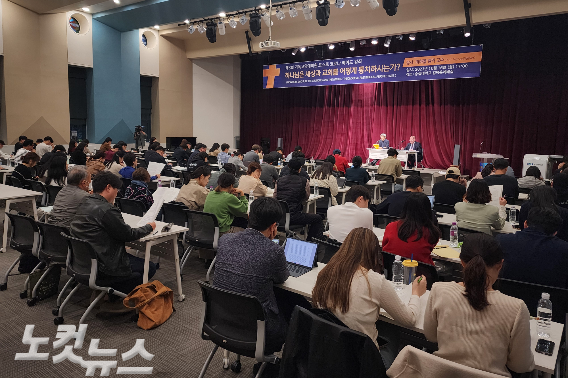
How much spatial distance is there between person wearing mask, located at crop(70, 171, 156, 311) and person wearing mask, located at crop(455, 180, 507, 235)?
9.60 feet

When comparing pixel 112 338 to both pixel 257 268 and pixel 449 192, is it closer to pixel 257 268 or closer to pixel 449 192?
pixel 257 268

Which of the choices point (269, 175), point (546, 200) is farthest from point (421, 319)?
point (269, 175)

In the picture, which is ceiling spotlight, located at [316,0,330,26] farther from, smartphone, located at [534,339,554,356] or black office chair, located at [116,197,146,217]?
smartphone, located at [534,339,554,356]

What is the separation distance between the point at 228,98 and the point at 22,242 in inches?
528

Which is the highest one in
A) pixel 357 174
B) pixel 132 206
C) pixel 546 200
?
pixel 546 200

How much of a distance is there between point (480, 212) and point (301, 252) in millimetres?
1966

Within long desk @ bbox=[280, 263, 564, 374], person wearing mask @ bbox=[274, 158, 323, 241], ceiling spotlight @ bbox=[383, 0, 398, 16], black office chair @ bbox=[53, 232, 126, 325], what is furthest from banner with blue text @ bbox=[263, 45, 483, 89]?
black office chair @ bbox=[53, 232, 126, 325]

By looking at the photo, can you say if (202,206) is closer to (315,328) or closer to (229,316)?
(229,316)

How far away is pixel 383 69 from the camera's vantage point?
12.5 m

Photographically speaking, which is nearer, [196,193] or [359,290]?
[359,290]

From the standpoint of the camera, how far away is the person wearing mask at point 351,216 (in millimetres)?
3801

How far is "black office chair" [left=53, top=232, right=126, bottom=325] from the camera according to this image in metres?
3.40

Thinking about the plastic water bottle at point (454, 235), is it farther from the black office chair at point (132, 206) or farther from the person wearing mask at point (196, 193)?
the black office chair at point (132, 206)

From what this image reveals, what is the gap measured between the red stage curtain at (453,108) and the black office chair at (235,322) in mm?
11568
